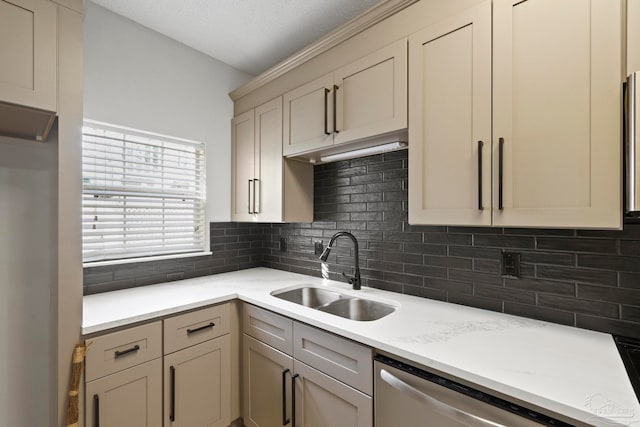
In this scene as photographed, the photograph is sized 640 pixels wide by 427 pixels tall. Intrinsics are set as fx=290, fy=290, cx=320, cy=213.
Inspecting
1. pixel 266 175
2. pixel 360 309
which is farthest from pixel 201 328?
pixel 266 175

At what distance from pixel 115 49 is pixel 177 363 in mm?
1995

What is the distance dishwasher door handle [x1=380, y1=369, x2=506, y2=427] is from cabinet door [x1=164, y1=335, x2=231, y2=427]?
1091 millimetres

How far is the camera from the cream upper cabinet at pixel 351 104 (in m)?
1.46

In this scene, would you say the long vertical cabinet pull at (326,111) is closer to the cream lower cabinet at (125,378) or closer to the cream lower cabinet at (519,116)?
the cream lower cabinet at (519,116)

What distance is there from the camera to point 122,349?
142cm

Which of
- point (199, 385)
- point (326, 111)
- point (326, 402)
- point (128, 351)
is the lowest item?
point (199, 385)

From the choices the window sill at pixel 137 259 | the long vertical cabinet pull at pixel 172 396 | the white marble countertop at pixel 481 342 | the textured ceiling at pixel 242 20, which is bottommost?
the long vertical cabinet pull at pixel 172 396

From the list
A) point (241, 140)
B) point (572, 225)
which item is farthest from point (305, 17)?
point (572, 225)

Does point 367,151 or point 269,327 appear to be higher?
point 367,151

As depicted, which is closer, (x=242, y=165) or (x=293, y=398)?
(x=293, y=398)

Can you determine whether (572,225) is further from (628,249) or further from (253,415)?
(253,415)

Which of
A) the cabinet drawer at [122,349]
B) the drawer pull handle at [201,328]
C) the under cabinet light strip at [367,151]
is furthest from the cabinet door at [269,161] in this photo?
the cabinet drawer at [122,349]

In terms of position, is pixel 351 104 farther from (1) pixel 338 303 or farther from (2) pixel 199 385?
(2) pixel 199 385

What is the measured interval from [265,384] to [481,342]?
1203 millimetres
